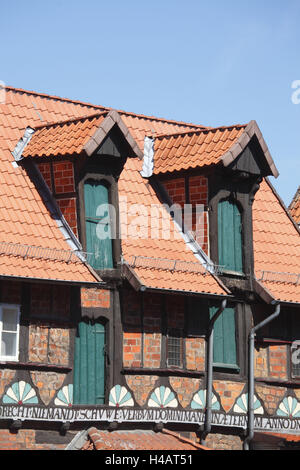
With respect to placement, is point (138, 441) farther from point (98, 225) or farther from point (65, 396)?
point (98, 225)

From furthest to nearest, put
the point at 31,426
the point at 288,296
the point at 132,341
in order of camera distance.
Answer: the point at 288,296 < the point at 132,341 < the point at 31,426

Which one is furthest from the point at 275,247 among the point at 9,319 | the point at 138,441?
the point at 9,319

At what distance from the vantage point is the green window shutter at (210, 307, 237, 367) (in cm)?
2716

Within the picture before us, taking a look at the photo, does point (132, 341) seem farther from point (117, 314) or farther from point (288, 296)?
point (288, 296)

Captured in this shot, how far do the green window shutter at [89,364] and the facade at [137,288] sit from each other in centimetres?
3

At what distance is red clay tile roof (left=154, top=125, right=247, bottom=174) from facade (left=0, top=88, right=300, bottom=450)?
0.16 ft

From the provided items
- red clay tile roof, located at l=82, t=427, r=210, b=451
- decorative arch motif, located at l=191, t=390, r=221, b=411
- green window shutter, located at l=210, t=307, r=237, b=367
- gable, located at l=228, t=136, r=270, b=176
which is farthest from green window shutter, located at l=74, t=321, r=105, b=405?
gable, located at l=228, t=136, r=270, b=176

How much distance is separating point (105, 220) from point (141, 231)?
1278 millimetres

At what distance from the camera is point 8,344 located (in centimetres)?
2411

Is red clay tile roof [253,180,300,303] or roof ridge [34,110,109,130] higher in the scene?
roof ridge [34,110,109,130]

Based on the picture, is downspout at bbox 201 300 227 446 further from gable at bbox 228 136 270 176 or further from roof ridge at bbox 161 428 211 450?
gable at bbox 228 136 270 176

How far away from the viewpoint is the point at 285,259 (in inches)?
1161

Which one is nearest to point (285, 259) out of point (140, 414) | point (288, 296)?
point (288, 296)

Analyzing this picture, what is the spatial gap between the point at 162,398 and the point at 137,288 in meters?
2.40
